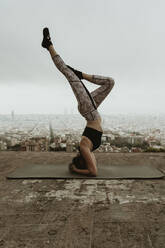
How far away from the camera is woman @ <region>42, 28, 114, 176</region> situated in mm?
3818

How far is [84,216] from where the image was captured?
2186 mm

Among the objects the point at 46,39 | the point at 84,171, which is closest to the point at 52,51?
the point at 46,39

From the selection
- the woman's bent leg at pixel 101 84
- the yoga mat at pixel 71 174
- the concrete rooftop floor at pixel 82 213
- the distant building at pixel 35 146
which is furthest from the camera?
the distant building at pixel 35 146

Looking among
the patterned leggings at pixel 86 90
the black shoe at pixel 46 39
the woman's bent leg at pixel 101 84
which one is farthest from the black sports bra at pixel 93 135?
the black shoe at pixel 46 39

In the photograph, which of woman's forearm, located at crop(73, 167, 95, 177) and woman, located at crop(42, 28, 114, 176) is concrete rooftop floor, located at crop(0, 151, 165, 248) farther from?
woman, located at crop(42, 28, 114, 176)

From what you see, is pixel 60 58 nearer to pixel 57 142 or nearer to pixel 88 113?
pixel 88 113

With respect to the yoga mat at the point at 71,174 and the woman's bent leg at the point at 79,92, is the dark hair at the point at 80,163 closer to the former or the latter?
the yoga mat at the point at 71,174

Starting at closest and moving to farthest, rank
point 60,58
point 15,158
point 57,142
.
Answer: point 60,58 < point 15,158 < point 57,142

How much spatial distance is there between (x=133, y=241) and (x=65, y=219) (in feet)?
2.33

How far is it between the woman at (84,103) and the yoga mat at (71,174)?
0.27 m

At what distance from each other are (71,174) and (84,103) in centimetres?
133

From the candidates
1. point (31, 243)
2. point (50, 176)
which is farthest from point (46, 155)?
point (31, 243)

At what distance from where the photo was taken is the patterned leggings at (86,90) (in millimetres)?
3857

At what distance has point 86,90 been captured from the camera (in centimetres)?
392
